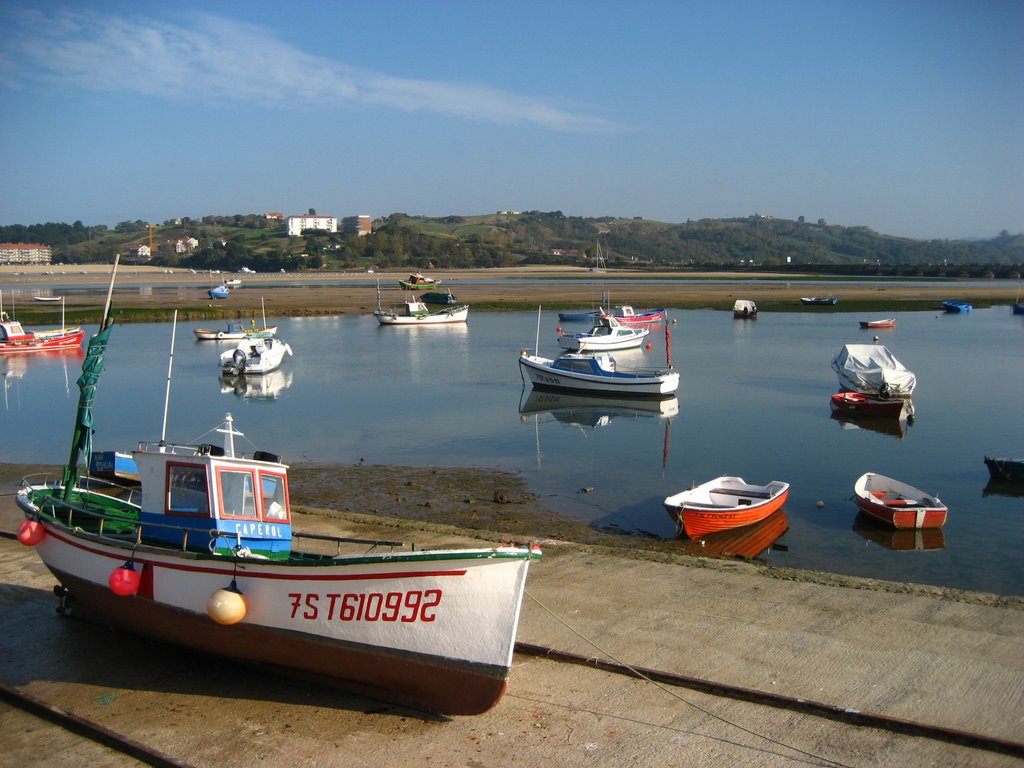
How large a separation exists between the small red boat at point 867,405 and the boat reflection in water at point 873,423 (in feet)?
0.74

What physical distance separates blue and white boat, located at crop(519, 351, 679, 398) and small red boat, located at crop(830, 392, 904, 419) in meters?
6.42

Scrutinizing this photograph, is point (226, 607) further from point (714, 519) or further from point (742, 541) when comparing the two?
point (742, 541)

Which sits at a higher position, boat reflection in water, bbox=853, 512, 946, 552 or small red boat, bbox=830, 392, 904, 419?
small red boat, bbox=830, 392, 904, 419

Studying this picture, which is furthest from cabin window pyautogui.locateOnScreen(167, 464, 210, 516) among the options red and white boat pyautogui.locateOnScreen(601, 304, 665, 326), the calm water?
red and white boat pyautogui.locateOnScreen(601, 304, 665, 326)

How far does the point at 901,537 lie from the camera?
19438mm

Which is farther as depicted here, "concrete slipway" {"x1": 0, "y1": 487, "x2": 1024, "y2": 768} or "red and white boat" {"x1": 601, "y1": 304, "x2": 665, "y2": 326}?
"red and white boat" {"x1": 601, "y1": 304, "x2": 665, "y2": 326}

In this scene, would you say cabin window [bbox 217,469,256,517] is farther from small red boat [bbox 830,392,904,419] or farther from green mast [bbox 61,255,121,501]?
small red boat [bbox 830,392,904,419]

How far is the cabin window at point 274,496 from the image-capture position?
39.4ft

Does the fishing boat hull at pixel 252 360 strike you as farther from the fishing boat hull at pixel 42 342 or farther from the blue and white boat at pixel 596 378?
the fishing boat hull at pixel 42 342

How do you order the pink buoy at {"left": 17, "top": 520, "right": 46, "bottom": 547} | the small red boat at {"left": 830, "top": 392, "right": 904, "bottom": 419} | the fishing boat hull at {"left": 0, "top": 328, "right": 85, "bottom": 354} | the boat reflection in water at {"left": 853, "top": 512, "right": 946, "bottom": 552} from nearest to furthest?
the pink buoy at {"left": 17, "top": 520, "right": 46, "bottom": 547} < the boat reflection in water at {"left": 853, "top": 512, "right": 946, "bottom": 552} < the small red boat at {"left": 830, "top": 392, "right": 904, "bottom": 419} < the fishing boat hull at {"left": 0, "top": 328, "right": 85, "bottom": 354}

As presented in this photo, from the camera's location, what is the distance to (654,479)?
2445 centimetres

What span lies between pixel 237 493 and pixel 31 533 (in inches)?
137

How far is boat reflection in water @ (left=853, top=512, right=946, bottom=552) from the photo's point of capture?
1898 cm

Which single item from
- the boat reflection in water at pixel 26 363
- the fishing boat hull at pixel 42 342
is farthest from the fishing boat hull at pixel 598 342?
the fishing boat hull at pixel 42 342
